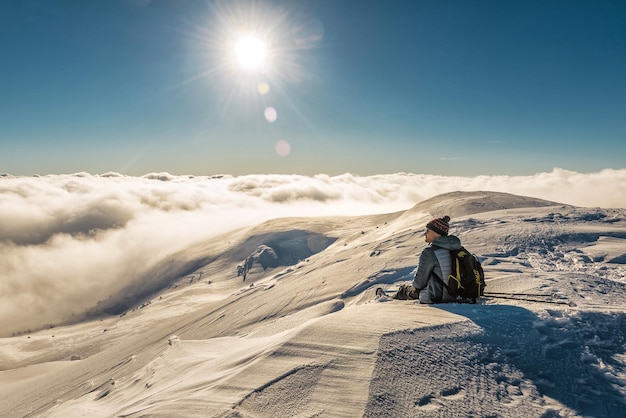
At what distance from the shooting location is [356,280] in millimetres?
11008

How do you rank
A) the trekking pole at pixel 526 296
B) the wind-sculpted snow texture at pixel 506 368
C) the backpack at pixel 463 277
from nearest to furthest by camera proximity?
the wind-sculpted snow texture at pixel 506 368, the backpack at pixel 463 277, the trekking pole at pixel 526 296

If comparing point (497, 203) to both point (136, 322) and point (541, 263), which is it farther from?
point (136, 322)

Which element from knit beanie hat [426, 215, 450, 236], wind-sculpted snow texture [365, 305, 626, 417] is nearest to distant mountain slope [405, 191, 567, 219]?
knit beanie hat [426, 215, 450, 236]

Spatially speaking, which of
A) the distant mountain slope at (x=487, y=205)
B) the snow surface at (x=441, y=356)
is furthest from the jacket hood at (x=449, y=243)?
the distant mountain slope at (x=487, y=205)

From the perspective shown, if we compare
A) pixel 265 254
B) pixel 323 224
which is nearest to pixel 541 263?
pixel 265 254

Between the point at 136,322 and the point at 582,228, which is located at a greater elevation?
the point at 582,228

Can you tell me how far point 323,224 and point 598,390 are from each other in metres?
49.1

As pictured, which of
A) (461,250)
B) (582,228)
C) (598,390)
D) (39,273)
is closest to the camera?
(598,390)

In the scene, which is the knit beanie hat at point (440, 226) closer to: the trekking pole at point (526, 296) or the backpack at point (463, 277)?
the backpack at point (463, 277)

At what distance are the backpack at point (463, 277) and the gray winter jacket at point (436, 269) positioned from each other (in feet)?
0.26

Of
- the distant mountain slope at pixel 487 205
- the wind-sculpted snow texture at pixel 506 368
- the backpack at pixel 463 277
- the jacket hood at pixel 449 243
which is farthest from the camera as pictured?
the distant mountain slope at pixel 487 205

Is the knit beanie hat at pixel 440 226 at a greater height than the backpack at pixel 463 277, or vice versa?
the knit beanie hat at pixel 440 226

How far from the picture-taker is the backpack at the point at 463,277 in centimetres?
519

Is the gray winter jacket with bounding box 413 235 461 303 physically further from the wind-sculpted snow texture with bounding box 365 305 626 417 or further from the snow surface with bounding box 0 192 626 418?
the wind-sculpted snow texture with bounding box 365 305 626 417
